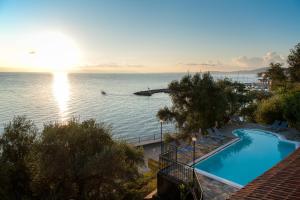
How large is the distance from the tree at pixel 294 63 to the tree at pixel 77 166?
90.8 feet

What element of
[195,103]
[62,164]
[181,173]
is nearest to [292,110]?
[195,103]

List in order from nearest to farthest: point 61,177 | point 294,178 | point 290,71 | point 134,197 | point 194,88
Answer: point 294,178 → point 61,177 → point 134,197 → point 194,88 → point 290,71

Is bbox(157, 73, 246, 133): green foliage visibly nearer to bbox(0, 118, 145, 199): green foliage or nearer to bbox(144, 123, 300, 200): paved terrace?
bbox(144, 123, 300, 200): paved terrace

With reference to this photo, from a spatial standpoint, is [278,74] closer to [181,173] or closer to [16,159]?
[181,173]

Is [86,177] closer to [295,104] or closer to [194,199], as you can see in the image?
[194,199]

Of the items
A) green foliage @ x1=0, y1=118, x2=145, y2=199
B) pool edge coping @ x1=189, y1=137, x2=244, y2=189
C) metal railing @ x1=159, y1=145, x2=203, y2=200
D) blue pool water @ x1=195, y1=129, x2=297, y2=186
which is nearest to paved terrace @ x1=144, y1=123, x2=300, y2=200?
pool edge coping @ x1=189, y1=137, x2=244, y2=189

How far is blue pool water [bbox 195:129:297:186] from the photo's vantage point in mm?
12383

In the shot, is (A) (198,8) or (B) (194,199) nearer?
(B) (194,199)

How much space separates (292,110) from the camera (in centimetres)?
1922

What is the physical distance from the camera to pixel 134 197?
464 inches

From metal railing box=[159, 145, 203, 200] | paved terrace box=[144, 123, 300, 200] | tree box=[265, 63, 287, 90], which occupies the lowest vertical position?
paved terrace box=[144, 123, 300, 200]

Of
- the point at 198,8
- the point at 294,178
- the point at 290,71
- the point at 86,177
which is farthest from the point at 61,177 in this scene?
the point at 290,71

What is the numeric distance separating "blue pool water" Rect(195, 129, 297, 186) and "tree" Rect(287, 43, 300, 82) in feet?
48.6

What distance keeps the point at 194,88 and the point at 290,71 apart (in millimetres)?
18909
